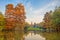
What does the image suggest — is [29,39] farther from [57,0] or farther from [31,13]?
[57,0]

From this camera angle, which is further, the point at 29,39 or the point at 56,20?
the point at 56,20

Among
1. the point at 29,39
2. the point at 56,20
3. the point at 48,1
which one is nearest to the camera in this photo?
the point at 29,39

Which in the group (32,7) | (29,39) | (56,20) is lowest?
(29,39)

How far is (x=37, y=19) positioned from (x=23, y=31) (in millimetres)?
612

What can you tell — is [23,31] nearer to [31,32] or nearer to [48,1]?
[31,32]

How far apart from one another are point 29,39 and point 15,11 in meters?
1.43

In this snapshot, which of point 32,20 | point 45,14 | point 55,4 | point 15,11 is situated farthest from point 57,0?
point 15,11

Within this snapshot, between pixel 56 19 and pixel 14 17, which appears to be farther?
pixel 56 19

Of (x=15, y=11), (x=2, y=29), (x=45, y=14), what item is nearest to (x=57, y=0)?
(x=45, y=14)

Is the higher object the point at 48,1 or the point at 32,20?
the point at 48,1

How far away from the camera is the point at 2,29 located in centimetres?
662

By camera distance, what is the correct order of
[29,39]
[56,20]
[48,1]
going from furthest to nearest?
[56,20], [48,1], [29,39]

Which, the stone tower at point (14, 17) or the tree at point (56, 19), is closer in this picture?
the stone tower at point (14, 17)

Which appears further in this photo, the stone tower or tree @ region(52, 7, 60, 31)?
tree @ region(52, 7, 60, 31)
